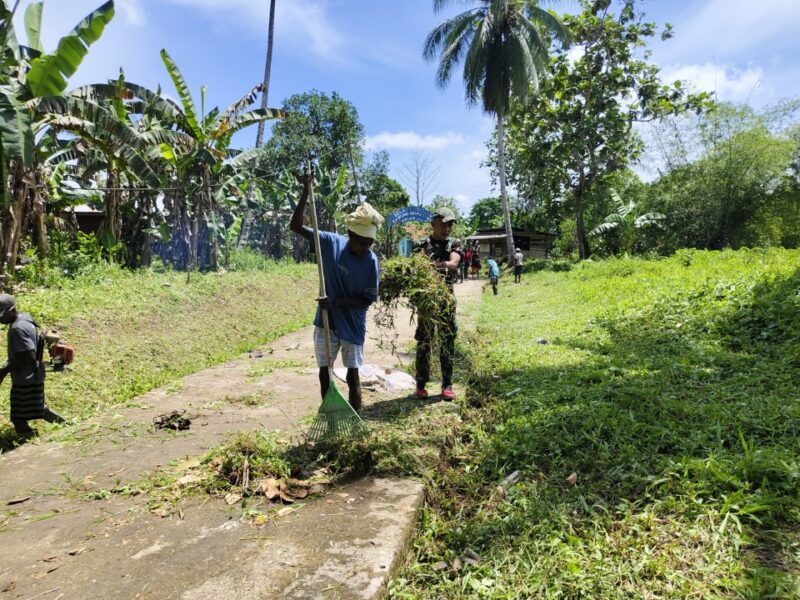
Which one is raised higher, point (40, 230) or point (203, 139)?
point (203, 139)

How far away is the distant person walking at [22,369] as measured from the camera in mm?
4320

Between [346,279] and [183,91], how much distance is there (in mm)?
10919

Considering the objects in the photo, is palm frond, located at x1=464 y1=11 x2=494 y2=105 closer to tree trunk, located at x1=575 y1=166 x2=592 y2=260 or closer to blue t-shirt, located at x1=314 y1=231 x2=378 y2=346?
tree trunk, located at x1=575 y1=166 x2=592 y2=260

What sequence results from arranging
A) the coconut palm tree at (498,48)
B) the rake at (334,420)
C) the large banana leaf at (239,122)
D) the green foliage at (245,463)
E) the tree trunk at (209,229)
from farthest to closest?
the coconut palm tree at (498,48)
the tree trunk at (209,229)
the large banana leaf at (239,122)
the rake at (334,420)
the green foliage at (245,463)

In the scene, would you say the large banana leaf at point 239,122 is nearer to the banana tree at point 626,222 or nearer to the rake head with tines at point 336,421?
the rake head with tines at point 336,421

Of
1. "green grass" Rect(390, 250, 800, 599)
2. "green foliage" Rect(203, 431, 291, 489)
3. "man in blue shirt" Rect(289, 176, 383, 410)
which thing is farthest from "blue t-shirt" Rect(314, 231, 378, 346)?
"green grass" Rect(390, 250, 800, 599)

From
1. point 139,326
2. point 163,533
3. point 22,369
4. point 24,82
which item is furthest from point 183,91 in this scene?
point 163,533

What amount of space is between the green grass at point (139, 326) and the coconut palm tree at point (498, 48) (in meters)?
13.7

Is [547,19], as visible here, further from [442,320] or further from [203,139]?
[442,320]

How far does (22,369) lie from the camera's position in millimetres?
4418

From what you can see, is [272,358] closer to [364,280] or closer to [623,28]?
[364,280]

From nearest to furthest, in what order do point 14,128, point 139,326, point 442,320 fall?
point 442,320, point 14,128, point 139,326

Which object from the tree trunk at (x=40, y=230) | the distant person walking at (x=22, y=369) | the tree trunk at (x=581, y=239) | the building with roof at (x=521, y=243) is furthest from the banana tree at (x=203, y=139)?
the building with roof at (x=521, y=243)

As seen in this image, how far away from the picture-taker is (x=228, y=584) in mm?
2213
